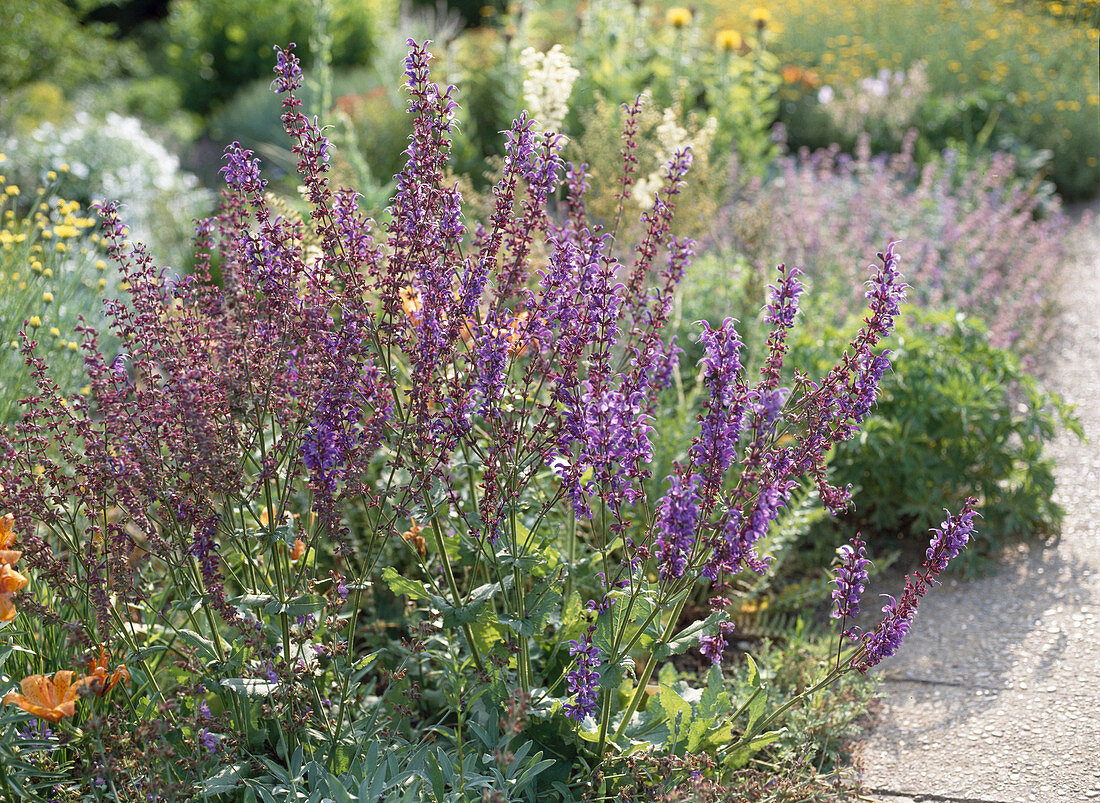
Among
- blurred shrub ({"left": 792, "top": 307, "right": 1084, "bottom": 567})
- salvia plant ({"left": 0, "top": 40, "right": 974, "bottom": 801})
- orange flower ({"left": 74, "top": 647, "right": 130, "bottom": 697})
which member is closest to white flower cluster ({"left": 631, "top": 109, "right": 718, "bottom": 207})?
blurred shrub ({"left": 792, "top": 307, "right": 1084, "bottom": 567})

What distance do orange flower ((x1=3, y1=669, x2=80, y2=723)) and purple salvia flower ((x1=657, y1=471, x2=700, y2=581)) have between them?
137 centimetres

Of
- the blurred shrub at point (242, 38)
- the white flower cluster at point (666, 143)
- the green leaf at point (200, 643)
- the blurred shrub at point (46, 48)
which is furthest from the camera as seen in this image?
the blurred shrub at point (242, 38)

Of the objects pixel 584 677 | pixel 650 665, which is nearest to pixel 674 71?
pixel 650 665

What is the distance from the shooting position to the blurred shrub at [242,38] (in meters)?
12.4

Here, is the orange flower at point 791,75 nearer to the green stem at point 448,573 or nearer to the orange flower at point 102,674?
the green stem at point 448,573

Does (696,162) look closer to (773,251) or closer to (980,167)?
(773,251)

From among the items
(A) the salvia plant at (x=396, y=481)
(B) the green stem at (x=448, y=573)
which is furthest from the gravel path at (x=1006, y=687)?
(B) the green stem at (x=448, y=573)

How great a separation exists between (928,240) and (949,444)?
8.29 ft

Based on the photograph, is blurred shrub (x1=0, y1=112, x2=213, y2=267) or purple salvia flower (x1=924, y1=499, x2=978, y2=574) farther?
blurred shrub (x1=0, y1=112, x2=213, y2=267)

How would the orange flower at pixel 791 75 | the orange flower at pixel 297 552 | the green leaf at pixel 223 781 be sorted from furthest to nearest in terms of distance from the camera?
the orange flower at pixel 791 75 → the orange flower at pixel 297 552 → the green leaf at pixel 223 781

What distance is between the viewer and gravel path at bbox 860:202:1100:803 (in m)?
2.88

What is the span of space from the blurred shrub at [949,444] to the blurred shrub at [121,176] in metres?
5.30

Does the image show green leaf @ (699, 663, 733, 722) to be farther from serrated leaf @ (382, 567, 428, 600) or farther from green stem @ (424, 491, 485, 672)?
serrated leaf @ (382, 567, 428, 600)

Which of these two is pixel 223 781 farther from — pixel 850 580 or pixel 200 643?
pixel 850 580
